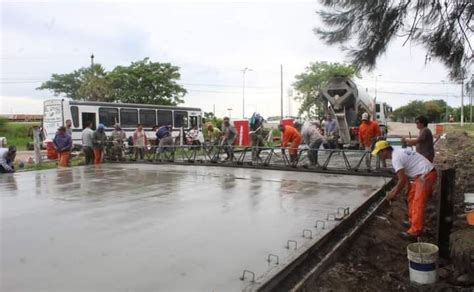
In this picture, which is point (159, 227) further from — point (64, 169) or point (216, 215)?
point (64, 169)

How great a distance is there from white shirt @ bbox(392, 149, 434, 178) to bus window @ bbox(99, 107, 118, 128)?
59.8ft

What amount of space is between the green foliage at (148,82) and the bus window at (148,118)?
568 inches

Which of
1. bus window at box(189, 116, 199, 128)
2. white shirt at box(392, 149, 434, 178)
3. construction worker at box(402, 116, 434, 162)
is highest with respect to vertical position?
bus window at box(189, 116, 199, 128)

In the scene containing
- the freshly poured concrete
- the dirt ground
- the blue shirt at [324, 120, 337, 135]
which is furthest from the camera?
the blue shirt at [324, 120, 337, 135]

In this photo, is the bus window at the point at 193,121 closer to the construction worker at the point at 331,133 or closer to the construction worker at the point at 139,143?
the construction worker at the point at 139,143

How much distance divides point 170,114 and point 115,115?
4.05 meters

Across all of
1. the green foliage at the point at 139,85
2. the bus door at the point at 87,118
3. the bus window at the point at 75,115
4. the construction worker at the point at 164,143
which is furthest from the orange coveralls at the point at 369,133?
the green foliage at the point at 139,85

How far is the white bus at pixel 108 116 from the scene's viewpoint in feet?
A: 65.1

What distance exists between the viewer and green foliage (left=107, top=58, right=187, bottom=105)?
1490 inches

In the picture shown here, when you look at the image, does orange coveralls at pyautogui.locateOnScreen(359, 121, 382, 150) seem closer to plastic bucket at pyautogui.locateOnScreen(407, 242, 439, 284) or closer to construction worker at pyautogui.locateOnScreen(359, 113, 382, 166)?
construction worker at pyautogui.locateOnScreen(359, 113, 382, 166)

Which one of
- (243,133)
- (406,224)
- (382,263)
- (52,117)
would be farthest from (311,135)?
(52,117)

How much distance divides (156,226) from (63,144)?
26.8ft

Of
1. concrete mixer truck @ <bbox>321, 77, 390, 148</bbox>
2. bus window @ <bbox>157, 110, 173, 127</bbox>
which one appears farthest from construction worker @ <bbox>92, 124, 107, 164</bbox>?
bus window @ <bbox>157, 110, 173, 127</bbox>

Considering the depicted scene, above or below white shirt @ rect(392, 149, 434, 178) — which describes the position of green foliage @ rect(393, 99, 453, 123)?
above
